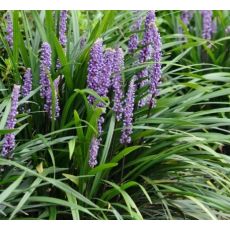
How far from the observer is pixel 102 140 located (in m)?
4.01

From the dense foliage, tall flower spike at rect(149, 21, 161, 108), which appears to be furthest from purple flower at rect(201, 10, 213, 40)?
tall flower spike at rect(149, 21, 161, 108)

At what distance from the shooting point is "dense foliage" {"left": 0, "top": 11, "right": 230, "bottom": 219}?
3523mm

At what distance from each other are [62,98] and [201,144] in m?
1.03

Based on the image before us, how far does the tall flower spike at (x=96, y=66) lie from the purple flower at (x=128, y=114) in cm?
22

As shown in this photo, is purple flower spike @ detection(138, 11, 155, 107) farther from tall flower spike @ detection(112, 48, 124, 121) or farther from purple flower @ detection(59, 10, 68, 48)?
purple flower @ detection(59, 10, 68, 48)

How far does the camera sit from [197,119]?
4.07 metres

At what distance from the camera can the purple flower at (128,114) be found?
357 cm

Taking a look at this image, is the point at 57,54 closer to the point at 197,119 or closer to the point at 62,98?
the point at 62,98

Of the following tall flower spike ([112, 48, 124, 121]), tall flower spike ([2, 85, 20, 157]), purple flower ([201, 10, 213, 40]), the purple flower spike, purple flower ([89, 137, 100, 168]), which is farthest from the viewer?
purple flower ([201, 10, 213, 40])

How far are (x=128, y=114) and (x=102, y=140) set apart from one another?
1.51ft

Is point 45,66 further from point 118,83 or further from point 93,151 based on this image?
point 93,151
